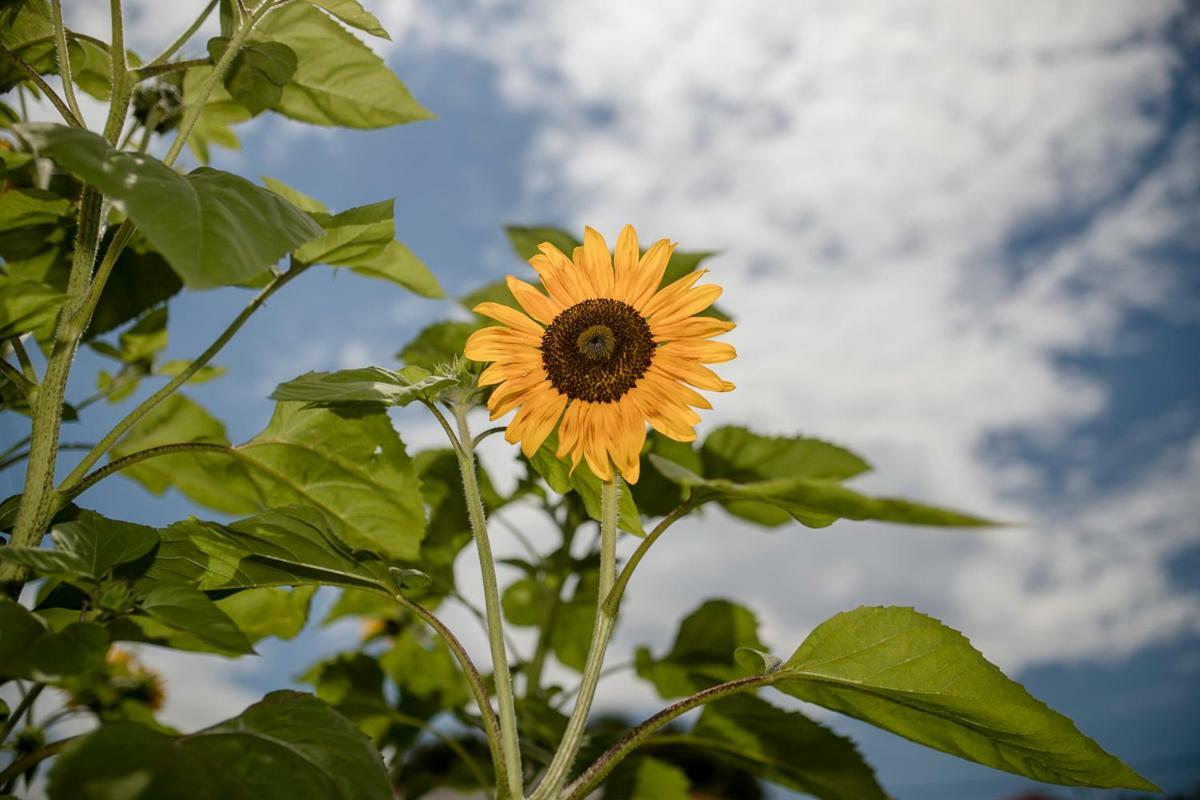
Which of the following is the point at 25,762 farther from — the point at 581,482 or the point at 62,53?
the point at 62,53

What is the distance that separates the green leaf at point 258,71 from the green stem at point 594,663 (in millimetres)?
617

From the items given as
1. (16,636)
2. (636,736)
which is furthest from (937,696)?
(16,636)

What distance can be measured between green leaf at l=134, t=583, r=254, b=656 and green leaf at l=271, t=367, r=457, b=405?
0.19m

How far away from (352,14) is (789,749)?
106 centimetres

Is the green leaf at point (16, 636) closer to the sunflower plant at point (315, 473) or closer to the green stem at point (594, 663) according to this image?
the sunflower plant at point (315, 473)

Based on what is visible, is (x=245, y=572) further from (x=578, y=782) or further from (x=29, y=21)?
(x=29, y=21)

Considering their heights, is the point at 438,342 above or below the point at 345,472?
above

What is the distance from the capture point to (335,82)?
1.15 m

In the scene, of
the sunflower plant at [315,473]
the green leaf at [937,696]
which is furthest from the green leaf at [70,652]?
→ the green leaf at [937,696]

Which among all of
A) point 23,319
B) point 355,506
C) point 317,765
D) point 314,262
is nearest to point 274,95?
point 314,262

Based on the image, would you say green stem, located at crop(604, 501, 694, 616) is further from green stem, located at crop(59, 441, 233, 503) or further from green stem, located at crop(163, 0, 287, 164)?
green stem, located at crop(163, 0, 287, 164)

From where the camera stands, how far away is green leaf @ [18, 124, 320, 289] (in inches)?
25.6

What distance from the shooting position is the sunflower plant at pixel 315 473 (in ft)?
2.16

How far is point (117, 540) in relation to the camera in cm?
77
